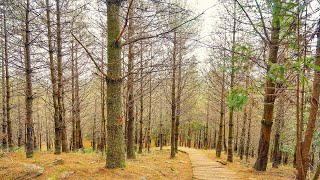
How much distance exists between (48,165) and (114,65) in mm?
3050

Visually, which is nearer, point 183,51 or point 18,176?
point 18,176

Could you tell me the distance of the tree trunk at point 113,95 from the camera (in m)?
4.48

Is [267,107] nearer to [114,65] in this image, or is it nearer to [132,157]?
[114,65]

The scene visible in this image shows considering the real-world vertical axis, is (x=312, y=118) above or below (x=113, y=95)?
below

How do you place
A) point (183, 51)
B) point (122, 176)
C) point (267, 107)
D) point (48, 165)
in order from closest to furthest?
point (122, 176), point (48, 165), point (267, 107), point (183, 51)

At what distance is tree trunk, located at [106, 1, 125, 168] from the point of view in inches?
177

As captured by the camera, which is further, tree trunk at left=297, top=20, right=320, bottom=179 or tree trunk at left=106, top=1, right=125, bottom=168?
tree trunk at left=106, top=1, right=125, bottom=168

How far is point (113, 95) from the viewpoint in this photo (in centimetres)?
452

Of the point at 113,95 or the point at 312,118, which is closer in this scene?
the point at 312,118

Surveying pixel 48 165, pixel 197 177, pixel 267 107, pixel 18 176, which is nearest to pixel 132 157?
pixel 197 177

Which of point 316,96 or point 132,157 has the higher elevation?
point 316,96

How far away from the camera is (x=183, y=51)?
11250mm

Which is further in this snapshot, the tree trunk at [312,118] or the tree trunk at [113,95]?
the tree trunk at [113,95]

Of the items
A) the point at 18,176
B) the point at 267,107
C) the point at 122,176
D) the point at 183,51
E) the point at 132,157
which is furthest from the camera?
the point at 183,51
